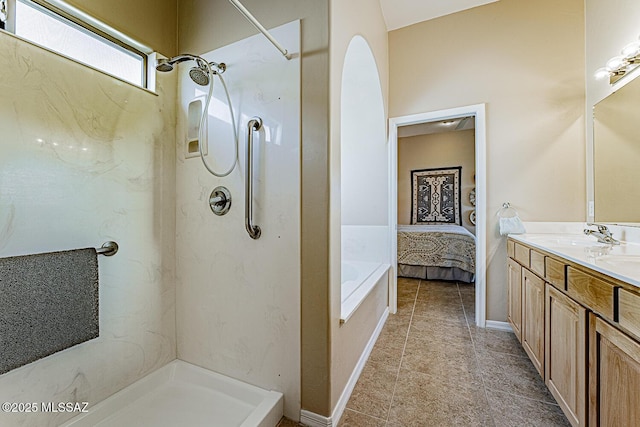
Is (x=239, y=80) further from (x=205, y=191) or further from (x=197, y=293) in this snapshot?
(x=197, y=293)

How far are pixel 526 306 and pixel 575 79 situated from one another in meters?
1.98

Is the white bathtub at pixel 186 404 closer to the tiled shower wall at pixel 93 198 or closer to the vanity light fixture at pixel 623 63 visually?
the tiled shower wall at pixel 93 198

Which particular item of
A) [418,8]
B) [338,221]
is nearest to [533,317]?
[338,221]

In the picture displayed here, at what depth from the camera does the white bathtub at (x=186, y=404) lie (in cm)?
135

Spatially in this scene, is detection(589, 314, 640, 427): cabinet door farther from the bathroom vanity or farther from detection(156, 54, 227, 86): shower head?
detection(156, 54, 227, 86): shower head

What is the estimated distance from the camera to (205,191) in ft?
5.54

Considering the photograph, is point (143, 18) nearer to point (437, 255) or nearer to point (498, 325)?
point (498, 325)

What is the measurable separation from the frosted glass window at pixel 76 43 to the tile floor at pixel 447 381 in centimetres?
236

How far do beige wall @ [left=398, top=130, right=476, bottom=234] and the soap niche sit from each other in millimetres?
5183

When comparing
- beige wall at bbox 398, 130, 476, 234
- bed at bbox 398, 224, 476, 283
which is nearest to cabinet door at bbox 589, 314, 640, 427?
bed at bbox 398, 224, 476, 283

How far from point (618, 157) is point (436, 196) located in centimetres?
404

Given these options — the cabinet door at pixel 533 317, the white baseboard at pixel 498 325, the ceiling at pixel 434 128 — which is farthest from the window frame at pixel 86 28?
the ceiling at pixel 434 128

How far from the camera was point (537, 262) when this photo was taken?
1.69m

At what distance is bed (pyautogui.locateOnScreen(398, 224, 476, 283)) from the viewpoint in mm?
3979
